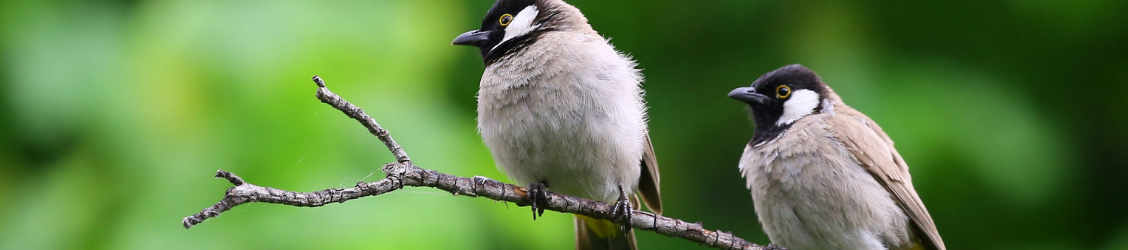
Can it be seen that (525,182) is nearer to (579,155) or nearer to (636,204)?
(579,155)

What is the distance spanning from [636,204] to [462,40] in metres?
0.93

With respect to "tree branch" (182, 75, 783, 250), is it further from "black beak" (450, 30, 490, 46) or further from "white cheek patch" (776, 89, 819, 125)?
"black beak" (450, 30, 490, 46)

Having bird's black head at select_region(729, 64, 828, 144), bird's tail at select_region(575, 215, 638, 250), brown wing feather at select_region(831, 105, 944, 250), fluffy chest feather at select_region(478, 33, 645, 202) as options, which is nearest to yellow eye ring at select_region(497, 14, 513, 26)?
fluffy chest feather at select_region(478, 33, 645, 202)

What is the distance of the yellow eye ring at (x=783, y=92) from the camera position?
3.35 meters

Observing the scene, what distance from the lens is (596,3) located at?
182 inches

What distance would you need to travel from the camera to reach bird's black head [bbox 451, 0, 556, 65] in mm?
3076

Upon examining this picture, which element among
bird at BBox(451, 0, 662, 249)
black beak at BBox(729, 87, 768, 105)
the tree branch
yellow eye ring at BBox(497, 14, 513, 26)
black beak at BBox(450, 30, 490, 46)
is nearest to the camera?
the tree branch

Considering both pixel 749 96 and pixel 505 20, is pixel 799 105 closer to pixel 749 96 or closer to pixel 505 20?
pixel 749 96

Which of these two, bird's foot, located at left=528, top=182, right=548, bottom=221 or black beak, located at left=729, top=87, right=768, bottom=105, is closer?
bird's foot, located at left=528, top=182, right=548, bottom=221

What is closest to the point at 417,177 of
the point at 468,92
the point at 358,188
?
the point at 358,188

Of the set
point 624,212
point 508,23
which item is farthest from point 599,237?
point 508,23

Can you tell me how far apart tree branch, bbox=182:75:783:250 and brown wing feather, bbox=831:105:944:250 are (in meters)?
0.49

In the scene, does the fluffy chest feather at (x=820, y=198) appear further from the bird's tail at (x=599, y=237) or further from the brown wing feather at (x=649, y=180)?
the bird's tail at (x=599, y=237)

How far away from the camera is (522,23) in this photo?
312 centimetres
